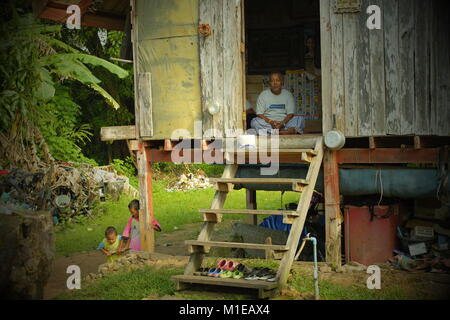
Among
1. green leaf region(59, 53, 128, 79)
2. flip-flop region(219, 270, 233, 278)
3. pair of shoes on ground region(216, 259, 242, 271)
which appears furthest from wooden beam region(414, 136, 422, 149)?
green leaf region(59, 53, 128, 79)

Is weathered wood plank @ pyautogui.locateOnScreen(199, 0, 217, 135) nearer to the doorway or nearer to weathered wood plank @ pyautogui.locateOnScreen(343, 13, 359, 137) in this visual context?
weathered wood plank @ pyautogui.locateOnScreen(343, 13, 359, 137)

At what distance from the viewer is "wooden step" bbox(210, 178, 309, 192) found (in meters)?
6.79

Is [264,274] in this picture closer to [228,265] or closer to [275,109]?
[228,265]

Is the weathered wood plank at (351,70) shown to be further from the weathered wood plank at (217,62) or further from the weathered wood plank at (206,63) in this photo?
the weathered wood plank at (206,63)

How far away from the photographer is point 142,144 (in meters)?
9.24

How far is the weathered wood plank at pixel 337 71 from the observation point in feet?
25.3

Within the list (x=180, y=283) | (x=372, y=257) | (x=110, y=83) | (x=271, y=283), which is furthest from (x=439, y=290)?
(x=110, y=83)

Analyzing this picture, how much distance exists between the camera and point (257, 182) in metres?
7.01

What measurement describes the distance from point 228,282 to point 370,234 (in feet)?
9.67

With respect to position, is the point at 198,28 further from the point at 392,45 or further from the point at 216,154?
the point at 392,45

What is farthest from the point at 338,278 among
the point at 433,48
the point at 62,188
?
the point at 62,188

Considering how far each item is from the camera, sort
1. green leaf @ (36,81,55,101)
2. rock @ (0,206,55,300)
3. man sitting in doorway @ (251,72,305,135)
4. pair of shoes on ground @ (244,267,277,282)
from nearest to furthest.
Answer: rock @ (0,206,55,300) < pair of shoes on ground @ (244,267,277,282) < man sitting in doorway @ (251,72,305,135) < green leaf @ (36,81,55,101)

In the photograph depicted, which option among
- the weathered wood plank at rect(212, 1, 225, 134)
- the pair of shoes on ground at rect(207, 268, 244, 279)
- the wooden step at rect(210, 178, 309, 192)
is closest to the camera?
the pair of shoes on ground at rect(207, 268, 244, 279)

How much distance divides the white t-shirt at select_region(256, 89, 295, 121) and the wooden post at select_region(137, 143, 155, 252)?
2072mm
